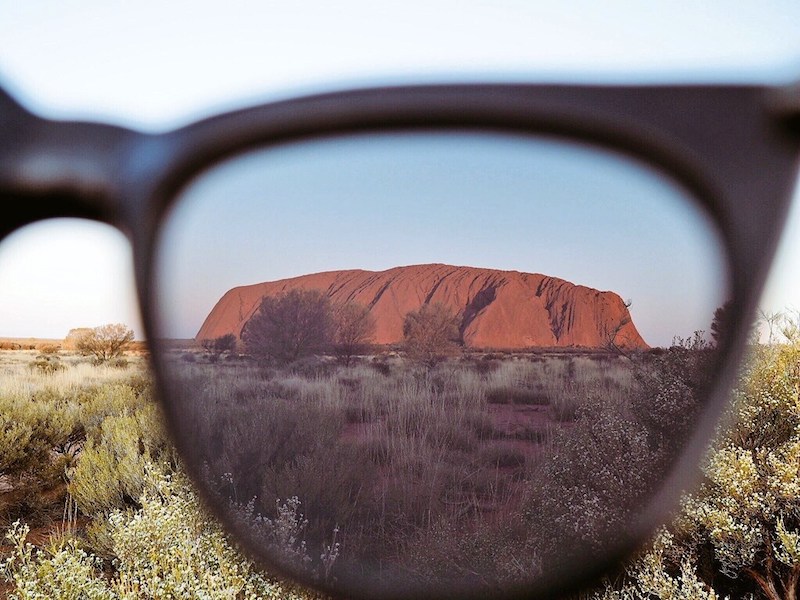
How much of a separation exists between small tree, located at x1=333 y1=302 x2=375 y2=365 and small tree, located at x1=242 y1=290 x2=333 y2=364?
0.03 ft

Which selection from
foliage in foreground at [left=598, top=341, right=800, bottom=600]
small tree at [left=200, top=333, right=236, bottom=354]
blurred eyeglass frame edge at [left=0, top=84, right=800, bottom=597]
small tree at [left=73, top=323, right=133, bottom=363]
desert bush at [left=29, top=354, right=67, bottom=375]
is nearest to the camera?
blurred eyeglass frame edge at [left=0, top=84, right=800, bottom=597]

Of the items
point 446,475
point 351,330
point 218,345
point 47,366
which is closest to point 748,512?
point 446,475

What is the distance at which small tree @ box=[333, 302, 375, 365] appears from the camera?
66 cm

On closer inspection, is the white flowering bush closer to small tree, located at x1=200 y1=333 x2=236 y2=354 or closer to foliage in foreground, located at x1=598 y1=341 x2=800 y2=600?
small tree, located at x1=200 y1=333 x2=236 y2=354

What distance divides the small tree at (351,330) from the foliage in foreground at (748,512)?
20.5 inches

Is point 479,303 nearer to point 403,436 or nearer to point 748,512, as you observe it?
point 403,436

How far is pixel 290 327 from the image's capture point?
27.0 inches

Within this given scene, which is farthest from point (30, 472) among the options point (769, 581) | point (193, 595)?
point (769, 581)

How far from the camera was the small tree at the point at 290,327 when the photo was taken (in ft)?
2.13

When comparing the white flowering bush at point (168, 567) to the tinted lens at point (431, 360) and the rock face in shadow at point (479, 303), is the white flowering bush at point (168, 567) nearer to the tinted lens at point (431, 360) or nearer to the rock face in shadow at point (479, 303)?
the tinted lens at point (431, 360)

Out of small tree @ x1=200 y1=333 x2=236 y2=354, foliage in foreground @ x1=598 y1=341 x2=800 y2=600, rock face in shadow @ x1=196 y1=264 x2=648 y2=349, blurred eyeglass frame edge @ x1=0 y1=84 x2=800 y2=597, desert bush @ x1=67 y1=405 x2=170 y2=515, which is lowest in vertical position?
desert bush @ x1=67 y1=405 x2=170 y2=515

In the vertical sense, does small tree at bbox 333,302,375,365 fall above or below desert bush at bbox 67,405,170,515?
above

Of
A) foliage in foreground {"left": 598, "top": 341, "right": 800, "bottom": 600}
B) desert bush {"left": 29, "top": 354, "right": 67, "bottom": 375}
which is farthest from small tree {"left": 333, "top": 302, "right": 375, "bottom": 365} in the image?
desert bush {"left": 29, "top": 354, "right": 67, "bottom": 375}

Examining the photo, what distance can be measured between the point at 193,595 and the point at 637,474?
0.63m
